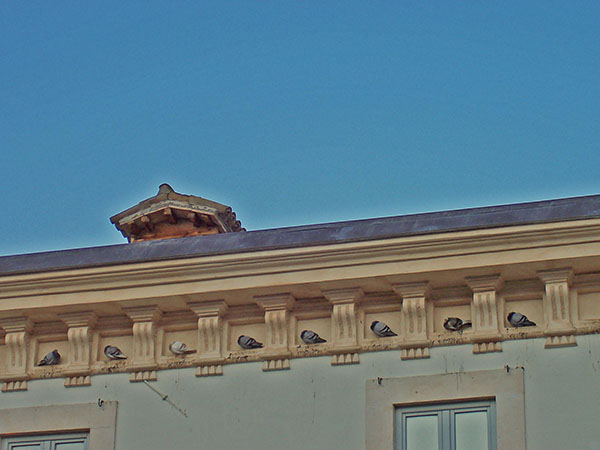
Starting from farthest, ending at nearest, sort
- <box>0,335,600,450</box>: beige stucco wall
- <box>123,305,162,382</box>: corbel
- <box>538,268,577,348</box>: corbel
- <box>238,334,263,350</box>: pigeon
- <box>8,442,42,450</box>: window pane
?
<box>123,305,162,382</box>: corbel → <box>8,442,42,450</box>: window pane → <box>238,334,263,350</box>: pigeon → <box>538,268,577,348</box>: corbel → <box>0,335,600,450</box>: beige stucco wall

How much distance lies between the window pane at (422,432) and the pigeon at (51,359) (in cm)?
421

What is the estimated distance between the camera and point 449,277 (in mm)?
18484

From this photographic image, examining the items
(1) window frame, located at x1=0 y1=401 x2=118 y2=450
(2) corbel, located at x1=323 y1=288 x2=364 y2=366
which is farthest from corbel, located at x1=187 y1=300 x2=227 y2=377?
(2) corbel, located at x1=323 y1=288 x2=364 y2=366

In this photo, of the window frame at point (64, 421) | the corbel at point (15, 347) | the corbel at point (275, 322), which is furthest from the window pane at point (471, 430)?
the corbel at point (15, 347)

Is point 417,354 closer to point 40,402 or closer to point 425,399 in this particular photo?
point 425,399

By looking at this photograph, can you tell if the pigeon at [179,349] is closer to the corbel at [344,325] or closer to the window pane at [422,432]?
the corbel at [344,325]

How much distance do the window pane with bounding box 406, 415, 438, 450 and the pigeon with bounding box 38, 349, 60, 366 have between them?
166 inches

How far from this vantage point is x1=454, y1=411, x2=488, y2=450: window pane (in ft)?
58.7

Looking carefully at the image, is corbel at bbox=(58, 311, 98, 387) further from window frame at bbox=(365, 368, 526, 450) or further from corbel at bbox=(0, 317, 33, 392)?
window frame at bbox=(365, 368, 526, 450)

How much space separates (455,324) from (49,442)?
473 centimetres

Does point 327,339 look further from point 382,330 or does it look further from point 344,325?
point 382,330

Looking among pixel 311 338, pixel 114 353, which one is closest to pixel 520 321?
pixel 311 338

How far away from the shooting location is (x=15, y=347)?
19.8m

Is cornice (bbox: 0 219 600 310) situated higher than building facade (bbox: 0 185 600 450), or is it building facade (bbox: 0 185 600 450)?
cornice (bbox: 0 219 600 310)
